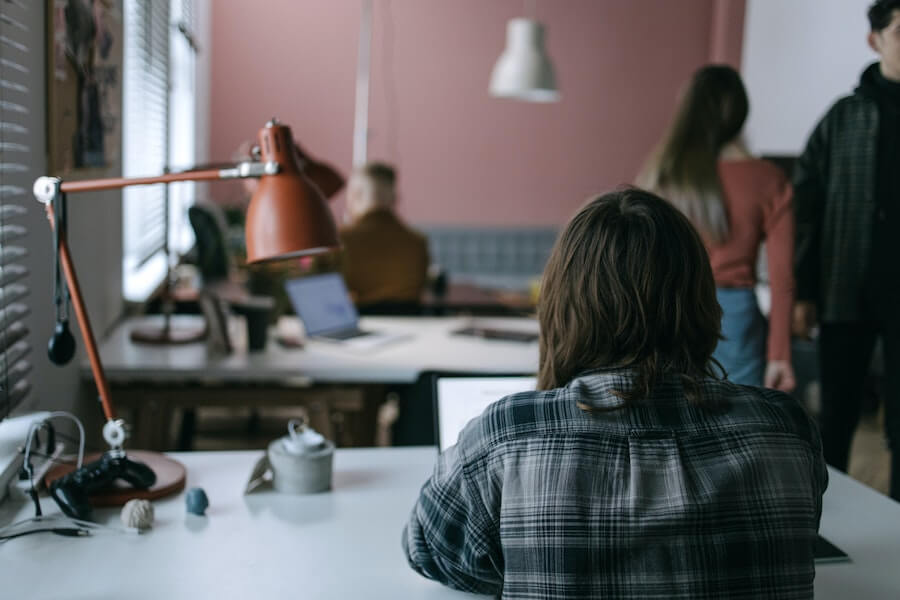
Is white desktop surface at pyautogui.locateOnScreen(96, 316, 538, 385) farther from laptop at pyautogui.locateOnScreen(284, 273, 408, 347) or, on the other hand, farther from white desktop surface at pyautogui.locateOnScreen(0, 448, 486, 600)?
white desktop surface at pyautogui.locateOnScreen(0, 448, 486, 600)

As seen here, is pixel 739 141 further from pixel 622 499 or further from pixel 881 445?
pixel 881 445

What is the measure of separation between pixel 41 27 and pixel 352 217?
2206 millimetres

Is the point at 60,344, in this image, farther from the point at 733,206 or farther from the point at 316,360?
the point at 733,206

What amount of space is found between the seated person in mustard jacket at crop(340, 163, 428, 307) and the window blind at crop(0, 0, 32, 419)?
2.01 m

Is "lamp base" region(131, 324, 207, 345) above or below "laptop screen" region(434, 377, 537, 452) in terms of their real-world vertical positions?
below

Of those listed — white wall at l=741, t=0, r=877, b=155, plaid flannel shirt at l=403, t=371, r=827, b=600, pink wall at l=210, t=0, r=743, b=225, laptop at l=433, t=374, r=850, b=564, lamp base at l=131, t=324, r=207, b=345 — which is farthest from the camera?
pink wall at l=210, t=0, r=743, b=225

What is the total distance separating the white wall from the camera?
17.1 ft

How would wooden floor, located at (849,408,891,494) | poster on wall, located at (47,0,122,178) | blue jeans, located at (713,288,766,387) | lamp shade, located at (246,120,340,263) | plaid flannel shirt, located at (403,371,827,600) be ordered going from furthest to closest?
wooden floor, located at (849,408,891,494) → blue jeans, located at (713,288,766,387) → poster on wall, located at (47,0,122,178) → lamp shade, located at (246,120,340,263) → plaid flannel shirt, located at (403,371,827,600)

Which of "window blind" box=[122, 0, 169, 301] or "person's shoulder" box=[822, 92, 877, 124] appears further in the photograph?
"window blind" box=[122, 0, 169, 301]

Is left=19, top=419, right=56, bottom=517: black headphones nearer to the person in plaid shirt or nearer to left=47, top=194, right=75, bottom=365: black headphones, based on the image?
left=47, top=194, right=75, bottom=365: black headphones

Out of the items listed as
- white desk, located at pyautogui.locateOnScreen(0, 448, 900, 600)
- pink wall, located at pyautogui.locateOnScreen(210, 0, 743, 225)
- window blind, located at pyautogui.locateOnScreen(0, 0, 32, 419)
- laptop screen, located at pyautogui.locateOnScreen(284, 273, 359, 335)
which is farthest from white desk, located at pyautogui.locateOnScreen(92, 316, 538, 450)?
pink wall, located at pyautogui.locateOnScreen(210, 0, 743, 225)

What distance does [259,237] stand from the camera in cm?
145

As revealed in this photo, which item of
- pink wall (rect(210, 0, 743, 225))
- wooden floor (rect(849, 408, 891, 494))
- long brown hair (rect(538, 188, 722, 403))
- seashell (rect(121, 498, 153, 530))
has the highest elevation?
pink wall (rect(210, 0, 743, 225))

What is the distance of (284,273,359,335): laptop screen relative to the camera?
309 centimetres
